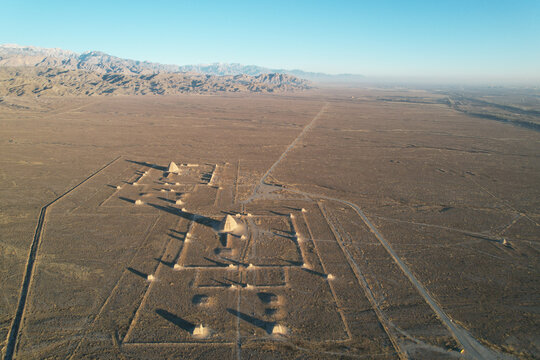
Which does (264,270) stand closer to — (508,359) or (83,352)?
(83,352)

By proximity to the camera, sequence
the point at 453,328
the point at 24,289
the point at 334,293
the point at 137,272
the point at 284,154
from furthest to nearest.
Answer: the point at 284,154 < the point at 137,272 < the point at 334,293 < the point at 24,289 < the point at 453,328

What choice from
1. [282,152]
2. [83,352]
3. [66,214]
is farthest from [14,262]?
[282,152]

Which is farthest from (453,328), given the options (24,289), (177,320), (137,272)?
(24,289)

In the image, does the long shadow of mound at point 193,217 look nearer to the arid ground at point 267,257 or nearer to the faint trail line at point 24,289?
the arid ground at point 267,257

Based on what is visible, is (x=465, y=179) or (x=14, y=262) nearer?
(x=14, y=262)

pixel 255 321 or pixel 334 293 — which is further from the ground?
pixel 334 293

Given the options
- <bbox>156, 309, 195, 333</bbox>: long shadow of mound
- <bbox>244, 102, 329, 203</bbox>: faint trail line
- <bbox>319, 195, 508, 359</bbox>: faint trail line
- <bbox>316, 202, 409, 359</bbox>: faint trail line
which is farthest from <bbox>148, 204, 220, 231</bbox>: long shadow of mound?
<bbox>319, 195, 508, 359</bbox>: faint trail line

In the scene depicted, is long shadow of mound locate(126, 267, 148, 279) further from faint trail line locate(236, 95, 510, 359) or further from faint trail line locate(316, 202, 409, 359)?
faint trail line locate(316, 202, 409, 359)

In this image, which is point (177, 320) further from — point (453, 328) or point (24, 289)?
point (453, 328)
